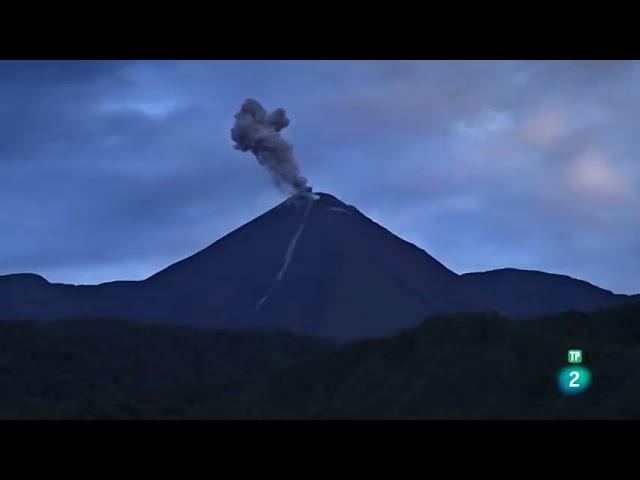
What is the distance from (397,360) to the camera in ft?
259

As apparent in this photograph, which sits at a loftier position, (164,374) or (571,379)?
(164,374)

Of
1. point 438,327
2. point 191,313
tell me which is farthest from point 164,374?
point 191,313

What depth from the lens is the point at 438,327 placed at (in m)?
81.4
